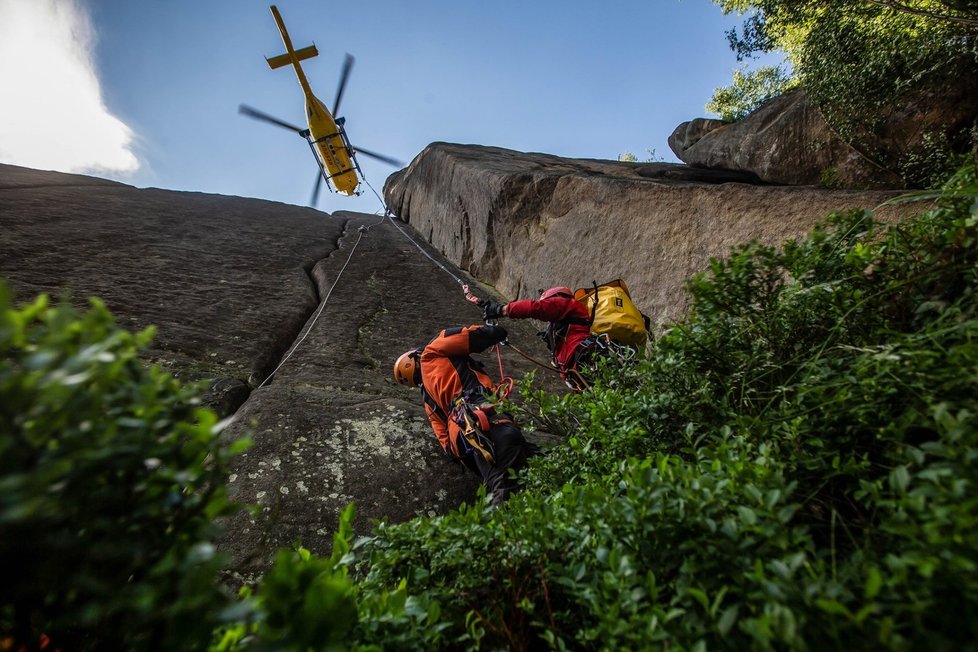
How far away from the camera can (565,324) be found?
5641 millimetres

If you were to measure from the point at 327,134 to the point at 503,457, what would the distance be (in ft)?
→ 56.4

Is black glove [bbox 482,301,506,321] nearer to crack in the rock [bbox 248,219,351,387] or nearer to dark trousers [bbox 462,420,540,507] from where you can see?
dark trousers [bbox 462,420,540,507]

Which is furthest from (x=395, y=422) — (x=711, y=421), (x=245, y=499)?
(x=711, y=421)

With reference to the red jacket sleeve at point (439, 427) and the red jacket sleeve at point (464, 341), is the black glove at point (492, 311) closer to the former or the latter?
the red jacket sleeve at point (464, 341)

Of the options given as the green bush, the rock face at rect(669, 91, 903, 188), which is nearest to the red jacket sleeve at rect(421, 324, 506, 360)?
the green bush

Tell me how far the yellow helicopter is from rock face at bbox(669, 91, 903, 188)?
10.9 meters

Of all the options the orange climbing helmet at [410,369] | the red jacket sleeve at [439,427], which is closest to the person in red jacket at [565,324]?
the orange climbing helmet at [410,369]

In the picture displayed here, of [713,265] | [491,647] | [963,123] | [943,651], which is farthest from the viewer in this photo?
[963,123]

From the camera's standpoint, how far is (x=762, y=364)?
8.13 feet

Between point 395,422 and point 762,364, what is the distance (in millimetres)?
3486

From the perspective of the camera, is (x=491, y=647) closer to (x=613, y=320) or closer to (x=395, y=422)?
(x=395, y=422)

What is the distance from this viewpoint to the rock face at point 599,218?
575 centimetres

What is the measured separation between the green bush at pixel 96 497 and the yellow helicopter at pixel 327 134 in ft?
57.2

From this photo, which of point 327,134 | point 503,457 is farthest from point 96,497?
point 327,134
